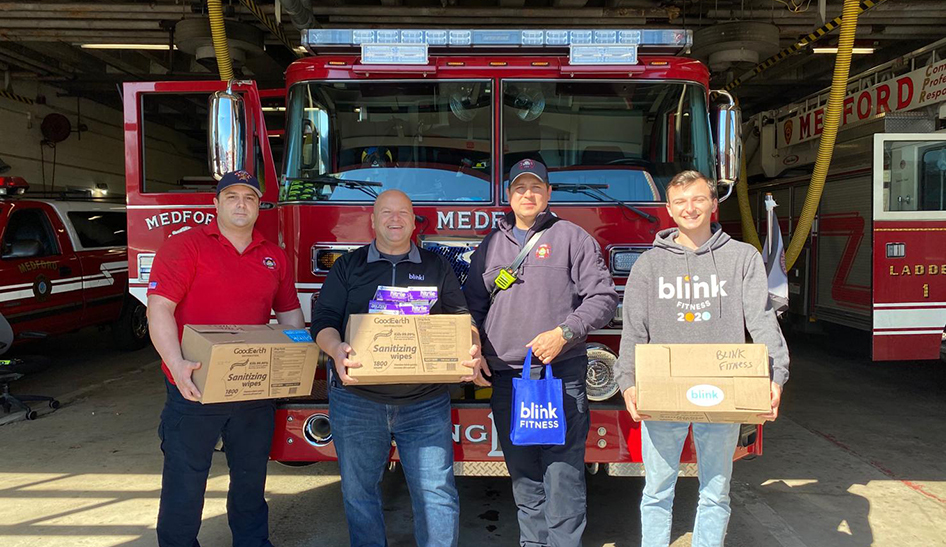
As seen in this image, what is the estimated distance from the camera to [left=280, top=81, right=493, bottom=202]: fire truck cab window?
376 cm

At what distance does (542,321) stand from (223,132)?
1.89m

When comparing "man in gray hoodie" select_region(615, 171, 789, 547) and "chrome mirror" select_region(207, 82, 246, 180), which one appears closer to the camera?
"man in gray hoodie" select_region(615, 171, 789, 547)

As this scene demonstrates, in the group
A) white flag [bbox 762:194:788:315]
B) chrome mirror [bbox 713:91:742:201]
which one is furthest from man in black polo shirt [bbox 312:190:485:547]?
chrome mirror [bbox 713:91:742:201]

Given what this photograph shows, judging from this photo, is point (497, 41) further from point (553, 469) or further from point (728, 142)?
point (553, 469)

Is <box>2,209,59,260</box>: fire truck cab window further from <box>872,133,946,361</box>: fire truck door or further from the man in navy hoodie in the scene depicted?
<box>872,133,946,361</box>: fire truck door

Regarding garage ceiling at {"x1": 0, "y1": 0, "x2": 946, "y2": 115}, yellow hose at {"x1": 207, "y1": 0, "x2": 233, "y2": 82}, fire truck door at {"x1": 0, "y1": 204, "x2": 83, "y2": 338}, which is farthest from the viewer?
garage ceiling at {"x1": 0, "y1": 0, "x2": 946, "y2": 115}

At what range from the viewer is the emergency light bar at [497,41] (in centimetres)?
370

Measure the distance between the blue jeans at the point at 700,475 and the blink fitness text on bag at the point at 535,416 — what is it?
0.39 metres

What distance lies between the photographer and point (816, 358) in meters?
9.48

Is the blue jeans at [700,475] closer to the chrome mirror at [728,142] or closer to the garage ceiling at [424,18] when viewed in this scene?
the chrome mirror at [728,142]

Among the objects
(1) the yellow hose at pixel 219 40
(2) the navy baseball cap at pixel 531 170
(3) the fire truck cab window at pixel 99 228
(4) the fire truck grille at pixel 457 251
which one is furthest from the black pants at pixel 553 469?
(3) the fire truck cab window at pixel 99 228

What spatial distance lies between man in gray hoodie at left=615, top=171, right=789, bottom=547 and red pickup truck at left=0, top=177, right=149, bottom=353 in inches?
236

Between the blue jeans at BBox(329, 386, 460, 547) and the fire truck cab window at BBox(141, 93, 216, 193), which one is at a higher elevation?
the fire truck cab window at BBox(141, 93, 216, 193)

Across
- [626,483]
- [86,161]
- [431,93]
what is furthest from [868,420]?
[86,161]
